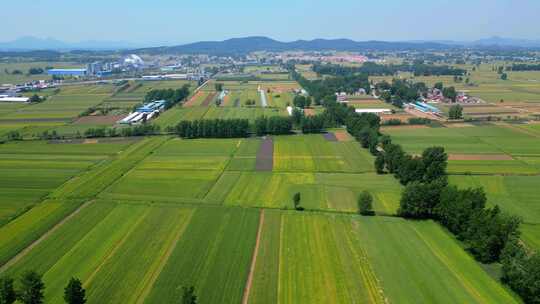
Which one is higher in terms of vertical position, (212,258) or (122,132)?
(122,132)

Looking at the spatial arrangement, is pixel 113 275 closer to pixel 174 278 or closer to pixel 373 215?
pixel 174 278


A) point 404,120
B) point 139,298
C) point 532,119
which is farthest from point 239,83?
point 139,298

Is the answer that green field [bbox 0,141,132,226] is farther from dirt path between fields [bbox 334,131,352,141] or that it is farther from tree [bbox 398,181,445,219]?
tree [bbox 398,181,445,219]

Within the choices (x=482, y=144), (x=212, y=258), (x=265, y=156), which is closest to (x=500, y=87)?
(x=482, y=144)

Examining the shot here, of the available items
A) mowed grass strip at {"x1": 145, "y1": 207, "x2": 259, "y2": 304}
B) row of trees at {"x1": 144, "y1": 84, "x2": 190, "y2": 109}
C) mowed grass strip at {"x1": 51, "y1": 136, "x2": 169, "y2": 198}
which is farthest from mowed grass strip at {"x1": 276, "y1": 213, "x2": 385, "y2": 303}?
row of trees at {"x1": 144, "y1": 84, "x2": 190, "y2": 109}

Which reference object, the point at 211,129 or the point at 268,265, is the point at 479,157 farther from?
the point at 211,129

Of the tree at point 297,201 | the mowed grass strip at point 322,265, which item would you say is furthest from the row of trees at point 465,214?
the tree at point 297,201
